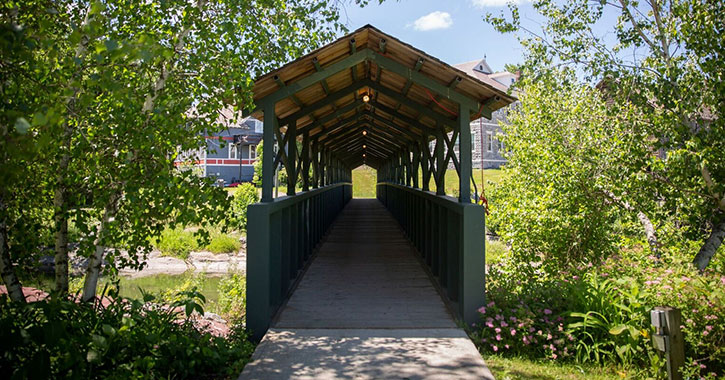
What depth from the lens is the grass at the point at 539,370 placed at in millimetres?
4008

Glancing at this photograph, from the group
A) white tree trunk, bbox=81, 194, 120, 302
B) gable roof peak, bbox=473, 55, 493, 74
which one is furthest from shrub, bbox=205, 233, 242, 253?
gable roof peak, bbox=473, 55, 493, 74

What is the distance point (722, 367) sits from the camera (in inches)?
168

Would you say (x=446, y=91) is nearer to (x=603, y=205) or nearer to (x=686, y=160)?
(x=686, y=160)

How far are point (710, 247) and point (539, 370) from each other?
11.9ft

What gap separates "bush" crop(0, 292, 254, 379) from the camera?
2.92 meters

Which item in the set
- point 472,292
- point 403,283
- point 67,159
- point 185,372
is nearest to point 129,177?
point 67,159

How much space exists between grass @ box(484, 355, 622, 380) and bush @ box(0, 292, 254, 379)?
1985mm

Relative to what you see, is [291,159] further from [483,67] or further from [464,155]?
[483,67]

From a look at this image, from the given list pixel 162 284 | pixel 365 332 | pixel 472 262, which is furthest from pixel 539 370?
pixel 162 284

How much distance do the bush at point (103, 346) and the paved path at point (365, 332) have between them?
13.5 inches

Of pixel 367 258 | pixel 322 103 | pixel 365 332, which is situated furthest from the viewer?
pixel 367 258

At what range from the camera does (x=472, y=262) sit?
499cm

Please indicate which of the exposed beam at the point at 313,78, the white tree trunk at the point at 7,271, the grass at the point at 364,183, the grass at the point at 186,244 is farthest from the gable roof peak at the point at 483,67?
the white tree trunk at the point at 7,271

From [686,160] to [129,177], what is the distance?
18.3 ft
